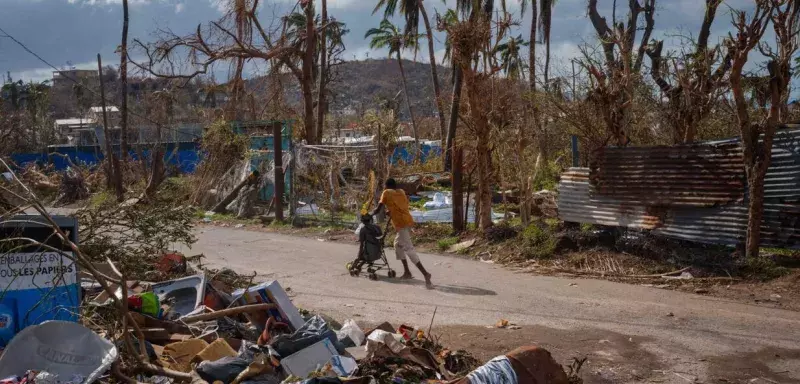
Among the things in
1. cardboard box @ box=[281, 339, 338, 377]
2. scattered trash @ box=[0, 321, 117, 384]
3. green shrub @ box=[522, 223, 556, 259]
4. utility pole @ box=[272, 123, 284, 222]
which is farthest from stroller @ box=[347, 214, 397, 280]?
utility pole @ box=[272, 123, 284, 222]

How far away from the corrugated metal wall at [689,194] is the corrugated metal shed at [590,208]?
0.02 metres

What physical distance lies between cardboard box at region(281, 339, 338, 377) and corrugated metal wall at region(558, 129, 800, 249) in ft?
23.5

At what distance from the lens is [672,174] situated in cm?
1215

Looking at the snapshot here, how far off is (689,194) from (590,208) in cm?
195

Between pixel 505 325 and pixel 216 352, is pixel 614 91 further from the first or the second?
pixel 216 352

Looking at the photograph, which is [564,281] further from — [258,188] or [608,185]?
[258,188]

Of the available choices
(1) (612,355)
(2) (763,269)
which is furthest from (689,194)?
(1) (612,355)

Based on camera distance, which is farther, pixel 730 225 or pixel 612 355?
pixel 730 225

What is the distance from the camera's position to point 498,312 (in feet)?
32.0

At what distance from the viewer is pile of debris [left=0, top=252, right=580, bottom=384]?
5797mm

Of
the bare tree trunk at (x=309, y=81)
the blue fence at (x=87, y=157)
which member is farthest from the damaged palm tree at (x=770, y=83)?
the blue fence at (x=87, y=157)

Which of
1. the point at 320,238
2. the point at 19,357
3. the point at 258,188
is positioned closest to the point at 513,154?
the point at 320,238

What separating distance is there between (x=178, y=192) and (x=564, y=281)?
16.7 metres

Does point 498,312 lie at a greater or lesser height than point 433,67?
lesser
